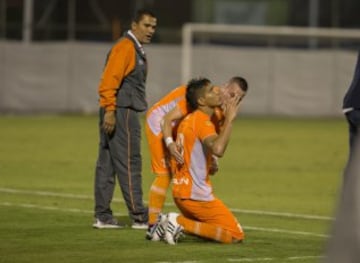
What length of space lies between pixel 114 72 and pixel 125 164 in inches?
34.1

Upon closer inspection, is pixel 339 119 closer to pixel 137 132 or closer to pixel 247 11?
pixel 247 11

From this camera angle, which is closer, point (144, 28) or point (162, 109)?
point (162, 109)

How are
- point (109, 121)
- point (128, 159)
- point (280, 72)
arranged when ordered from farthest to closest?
point (280, 72) → point (128, 159) → point (109, 121)

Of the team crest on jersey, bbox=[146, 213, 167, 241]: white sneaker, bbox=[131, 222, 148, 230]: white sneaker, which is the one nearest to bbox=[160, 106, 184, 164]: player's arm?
the team crest on jersey

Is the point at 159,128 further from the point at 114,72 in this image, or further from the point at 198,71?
the point at 198,71

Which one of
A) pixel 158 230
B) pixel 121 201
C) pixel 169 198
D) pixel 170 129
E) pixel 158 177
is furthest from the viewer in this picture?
pixel 169 198

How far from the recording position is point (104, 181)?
11289mm

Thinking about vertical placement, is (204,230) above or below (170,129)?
below

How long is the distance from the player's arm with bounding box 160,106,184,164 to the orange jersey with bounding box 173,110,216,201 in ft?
0.23

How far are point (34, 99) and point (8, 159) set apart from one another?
17.9 meters

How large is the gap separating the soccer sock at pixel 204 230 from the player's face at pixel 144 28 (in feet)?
6.62

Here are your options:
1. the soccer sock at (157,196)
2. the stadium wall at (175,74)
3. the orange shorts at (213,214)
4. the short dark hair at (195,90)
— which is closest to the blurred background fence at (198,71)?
the stadium wall at (175,74)

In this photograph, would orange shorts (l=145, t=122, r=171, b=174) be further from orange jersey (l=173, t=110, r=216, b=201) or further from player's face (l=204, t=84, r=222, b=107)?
player's face (l=204, t=84, r=222, b=107)

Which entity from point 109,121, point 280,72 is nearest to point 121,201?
point 109,121
